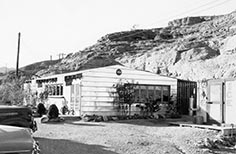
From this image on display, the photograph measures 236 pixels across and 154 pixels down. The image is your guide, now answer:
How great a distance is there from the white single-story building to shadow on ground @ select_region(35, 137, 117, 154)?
764 cm

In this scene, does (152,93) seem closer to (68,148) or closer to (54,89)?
(54,89)

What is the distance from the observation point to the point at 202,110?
1602cm

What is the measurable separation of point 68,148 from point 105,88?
9.13 metres

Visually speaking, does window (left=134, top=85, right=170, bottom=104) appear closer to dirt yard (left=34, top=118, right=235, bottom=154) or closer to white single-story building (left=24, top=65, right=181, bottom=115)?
white single-story building (left=24, top=65, right=181, bottom=115)

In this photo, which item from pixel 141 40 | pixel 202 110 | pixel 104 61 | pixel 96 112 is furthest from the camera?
pixel 141 40

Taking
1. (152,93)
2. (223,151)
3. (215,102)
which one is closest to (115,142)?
(223,151)

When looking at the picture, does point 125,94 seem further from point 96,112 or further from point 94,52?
point 94,52

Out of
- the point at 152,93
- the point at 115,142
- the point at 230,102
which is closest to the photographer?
the point at 115,142

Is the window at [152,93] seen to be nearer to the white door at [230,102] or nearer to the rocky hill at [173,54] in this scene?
the white door at [230,102]

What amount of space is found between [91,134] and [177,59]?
1115 inches

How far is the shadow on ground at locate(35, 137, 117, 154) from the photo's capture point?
891cm

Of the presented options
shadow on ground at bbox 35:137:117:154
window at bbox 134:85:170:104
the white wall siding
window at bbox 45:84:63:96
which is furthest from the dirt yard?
window at bbox 45:84:63:96

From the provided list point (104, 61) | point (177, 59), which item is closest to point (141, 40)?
point (104, 61)

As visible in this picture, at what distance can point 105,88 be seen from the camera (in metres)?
18.3
